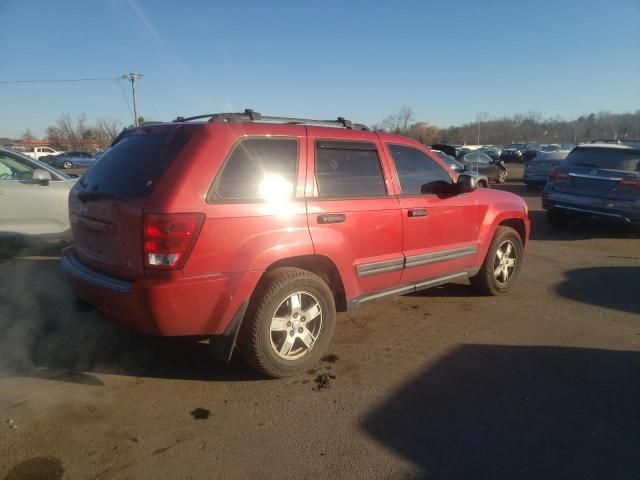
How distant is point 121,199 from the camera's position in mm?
2922

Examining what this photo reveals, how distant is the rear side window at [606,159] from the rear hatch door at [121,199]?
8.10 meters

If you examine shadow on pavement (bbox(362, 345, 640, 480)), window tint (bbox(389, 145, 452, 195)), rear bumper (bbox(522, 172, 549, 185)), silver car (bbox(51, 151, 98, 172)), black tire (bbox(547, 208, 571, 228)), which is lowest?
shadow on pavement (bbox(362, 345, 640, 480))

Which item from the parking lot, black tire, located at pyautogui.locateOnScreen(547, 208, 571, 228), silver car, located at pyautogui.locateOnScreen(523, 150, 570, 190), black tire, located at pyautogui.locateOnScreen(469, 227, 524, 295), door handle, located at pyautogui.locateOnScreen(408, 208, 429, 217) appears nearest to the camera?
the parking lot

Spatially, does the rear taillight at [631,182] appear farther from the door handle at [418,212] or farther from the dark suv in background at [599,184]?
the door handle at [418,212]

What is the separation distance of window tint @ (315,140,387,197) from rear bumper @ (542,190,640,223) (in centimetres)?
614

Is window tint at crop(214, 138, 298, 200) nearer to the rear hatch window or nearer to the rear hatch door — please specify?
the rear hatch door

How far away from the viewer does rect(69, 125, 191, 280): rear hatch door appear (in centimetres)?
282

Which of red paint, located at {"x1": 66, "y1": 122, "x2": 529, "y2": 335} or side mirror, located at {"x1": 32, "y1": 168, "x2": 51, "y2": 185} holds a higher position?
side mirror, located at {"x1": 32, "y1": 168, "x2": 51, "y2": 185}

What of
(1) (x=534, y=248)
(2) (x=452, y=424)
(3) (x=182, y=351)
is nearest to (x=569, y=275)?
(1) (x=534, y=248)

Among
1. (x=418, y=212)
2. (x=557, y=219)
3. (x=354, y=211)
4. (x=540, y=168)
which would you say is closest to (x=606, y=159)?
(x=557, y=219)

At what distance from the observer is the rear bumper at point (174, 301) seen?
2748 mm

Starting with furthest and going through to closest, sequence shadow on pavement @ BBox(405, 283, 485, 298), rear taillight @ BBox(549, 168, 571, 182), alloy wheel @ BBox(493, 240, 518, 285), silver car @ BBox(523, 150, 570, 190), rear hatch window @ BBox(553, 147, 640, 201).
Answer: silver car @ BBox(523, 150, 570, 190)
rear taillight @ BBox(549, 168, 571, 182)
rear hatch window @ BBox(553, 147, 640, 201)
shadow on pavement @ BBox(405, 283, 485, 298)
alloy wheel @ BBox(493, 240, 518, 285)

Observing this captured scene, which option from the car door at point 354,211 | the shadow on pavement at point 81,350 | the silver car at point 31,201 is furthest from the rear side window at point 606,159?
the silver car at point 31,201

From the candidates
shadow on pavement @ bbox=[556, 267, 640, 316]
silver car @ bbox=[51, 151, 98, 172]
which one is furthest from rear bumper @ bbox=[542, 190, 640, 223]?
silver car @ bbox=[51, 151, 98, 172]
